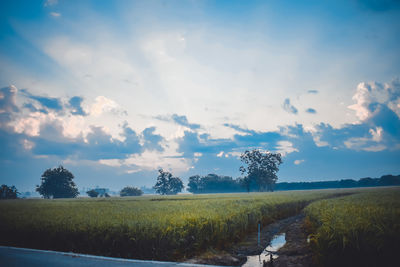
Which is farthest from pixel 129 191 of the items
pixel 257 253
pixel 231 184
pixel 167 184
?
pixel 257 253

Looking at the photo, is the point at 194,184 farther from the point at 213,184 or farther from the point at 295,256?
the point at 295,256

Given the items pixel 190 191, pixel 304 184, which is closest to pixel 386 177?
pixel 304 184

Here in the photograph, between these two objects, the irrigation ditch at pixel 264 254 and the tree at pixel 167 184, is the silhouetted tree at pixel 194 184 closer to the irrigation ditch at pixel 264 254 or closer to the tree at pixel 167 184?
the tree at pixel 167 184

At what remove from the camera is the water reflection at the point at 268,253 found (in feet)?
32.2

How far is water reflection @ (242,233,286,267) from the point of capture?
32.2ft

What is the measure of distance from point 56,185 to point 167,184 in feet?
200

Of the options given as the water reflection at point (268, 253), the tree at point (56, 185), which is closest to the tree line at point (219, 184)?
the tree at point (56, 185)

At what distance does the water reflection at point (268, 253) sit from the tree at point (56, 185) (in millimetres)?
96516

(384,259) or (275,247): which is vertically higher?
(384,259)

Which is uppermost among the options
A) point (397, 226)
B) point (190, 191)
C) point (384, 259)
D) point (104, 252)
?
point (397, 226)

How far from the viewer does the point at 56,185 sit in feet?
296

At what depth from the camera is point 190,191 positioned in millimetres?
154000

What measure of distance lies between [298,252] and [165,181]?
132 m

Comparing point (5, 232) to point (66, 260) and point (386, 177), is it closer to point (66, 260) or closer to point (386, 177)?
point (66, 260)
